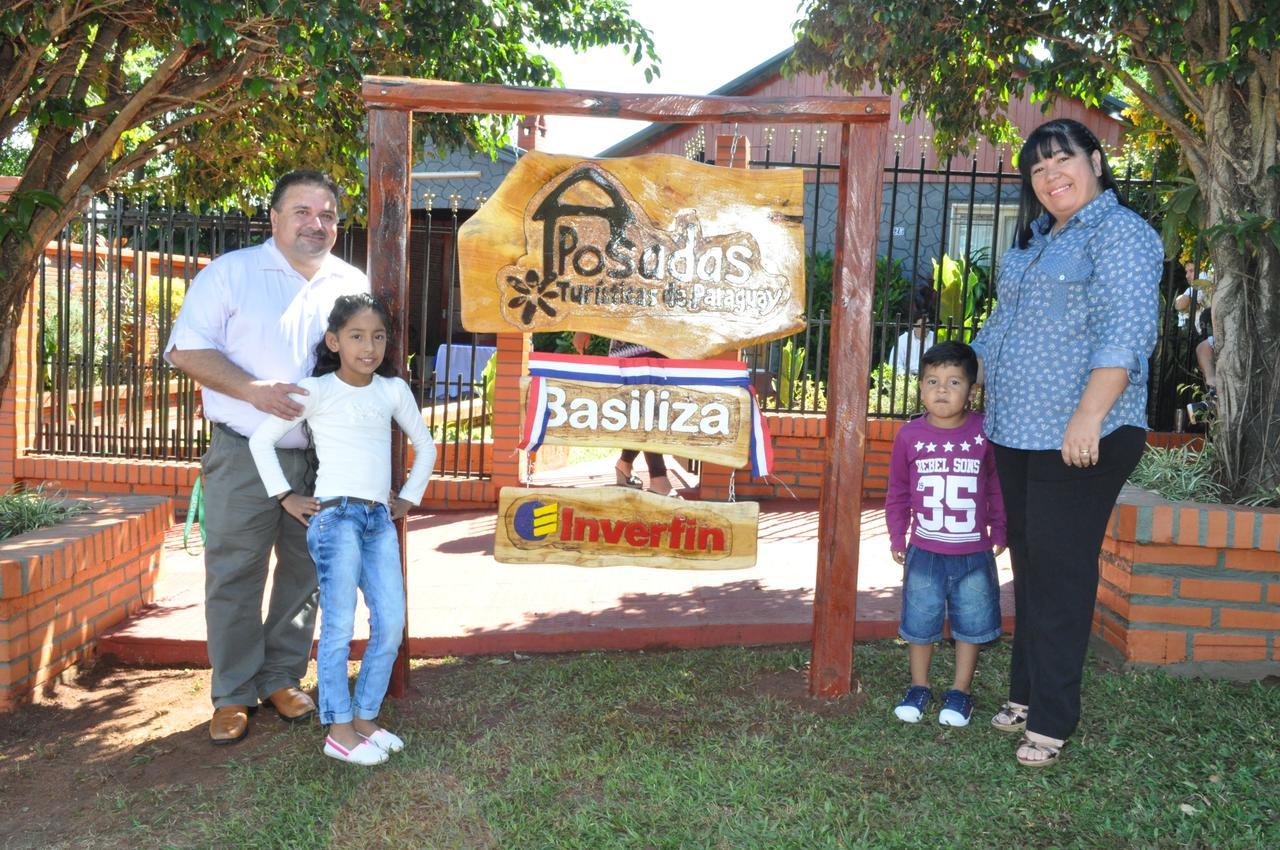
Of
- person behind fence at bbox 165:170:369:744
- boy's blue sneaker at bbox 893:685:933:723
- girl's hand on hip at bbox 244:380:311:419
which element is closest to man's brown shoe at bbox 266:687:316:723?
person behind fence at bbox 165:170:369:744

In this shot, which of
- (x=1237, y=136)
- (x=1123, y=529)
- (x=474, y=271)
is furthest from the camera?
(x=1237, y=136)

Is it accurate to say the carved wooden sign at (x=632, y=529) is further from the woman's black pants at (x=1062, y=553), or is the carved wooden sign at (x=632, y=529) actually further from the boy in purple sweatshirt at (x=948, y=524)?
the woman's black pants at (x=1062, y=553)

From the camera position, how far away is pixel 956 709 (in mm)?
3600

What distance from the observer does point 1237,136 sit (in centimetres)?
451

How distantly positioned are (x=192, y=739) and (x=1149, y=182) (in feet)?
24.2

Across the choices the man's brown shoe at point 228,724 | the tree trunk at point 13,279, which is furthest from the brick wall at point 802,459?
the tree trunk at point 13,279

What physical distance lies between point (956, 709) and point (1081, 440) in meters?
1.14

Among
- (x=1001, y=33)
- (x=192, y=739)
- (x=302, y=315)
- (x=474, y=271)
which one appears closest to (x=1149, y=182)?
(x=1001, y=33)

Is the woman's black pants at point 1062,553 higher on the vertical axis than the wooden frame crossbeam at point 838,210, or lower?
lower

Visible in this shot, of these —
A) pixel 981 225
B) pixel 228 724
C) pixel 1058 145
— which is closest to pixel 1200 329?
pixel 1058 145

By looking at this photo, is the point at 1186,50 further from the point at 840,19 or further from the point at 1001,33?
the point at 840,19

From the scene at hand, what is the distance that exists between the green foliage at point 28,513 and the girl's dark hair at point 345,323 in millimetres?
1713

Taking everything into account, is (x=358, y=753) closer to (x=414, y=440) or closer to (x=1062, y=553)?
(x=414, y=440)

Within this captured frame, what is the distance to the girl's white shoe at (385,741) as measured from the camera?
338cm
